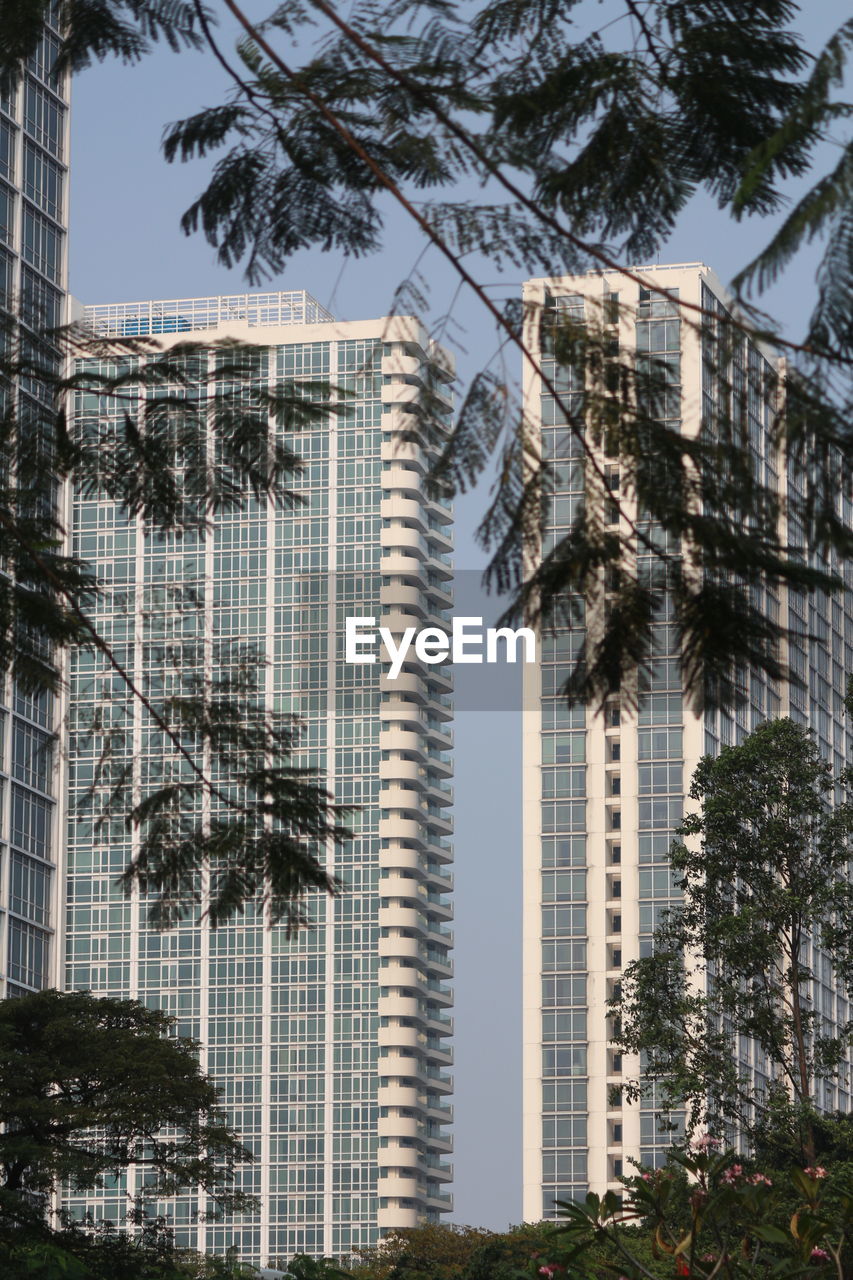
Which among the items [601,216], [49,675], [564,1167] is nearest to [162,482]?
[49,675]

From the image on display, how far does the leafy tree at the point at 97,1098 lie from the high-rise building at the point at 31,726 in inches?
1076

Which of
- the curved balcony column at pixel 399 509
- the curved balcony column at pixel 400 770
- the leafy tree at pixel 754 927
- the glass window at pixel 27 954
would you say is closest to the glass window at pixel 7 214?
the glass window at pixel 27 954

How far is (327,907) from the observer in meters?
127

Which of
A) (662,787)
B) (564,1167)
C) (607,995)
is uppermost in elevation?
(662,787)

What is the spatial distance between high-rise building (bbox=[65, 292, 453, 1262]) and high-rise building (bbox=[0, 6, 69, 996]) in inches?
1358

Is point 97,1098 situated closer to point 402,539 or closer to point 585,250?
point 585,250

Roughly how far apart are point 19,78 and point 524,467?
3998 mm

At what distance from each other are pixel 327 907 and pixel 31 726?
2075 inches

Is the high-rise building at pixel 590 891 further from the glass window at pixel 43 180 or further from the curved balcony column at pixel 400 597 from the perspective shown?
the glass window at pixel 43 180

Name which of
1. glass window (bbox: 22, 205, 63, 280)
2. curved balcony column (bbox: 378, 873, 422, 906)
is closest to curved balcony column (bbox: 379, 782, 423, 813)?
curved balcony column (bbox: 378, 873, 422, 906)

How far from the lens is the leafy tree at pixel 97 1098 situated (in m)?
41.8

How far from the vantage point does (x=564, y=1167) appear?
112 m

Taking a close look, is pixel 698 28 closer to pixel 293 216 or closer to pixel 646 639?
pixel 293 216

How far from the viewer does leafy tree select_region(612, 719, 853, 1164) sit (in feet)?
118
